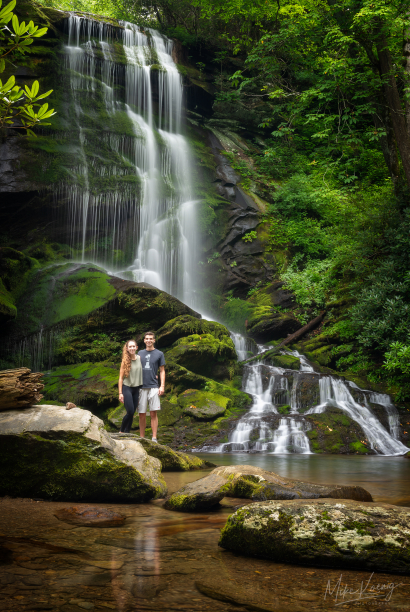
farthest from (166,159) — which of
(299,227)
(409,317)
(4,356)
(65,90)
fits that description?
(409,317)

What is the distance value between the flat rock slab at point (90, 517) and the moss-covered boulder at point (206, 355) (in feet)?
29.5

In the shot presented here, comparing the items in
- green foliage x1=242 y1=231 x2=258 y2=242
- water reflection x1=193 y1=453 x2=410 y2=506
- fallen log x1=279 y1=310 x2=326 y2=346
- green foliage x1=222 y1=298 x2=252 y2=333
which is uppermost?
green foliage x1=242 y1=231 x2=258 y2=242

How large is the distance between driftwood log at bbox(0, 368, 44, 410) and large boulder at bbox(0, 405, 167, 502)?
0.84 feet

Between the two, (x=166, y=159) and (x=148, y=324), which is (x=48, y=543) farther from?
(x=166, y=159)

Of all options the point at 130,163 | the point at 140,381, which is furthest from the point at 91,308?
the point at 130,163

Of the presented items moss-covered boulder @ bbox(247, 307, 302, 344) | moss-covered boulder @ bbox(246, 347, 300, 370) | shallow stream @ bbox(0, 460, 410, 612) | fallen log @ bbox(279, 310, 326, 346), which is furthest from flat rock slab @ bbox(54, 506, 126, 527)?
moss-covered boulder @ bbox(247, 307, 302, 344)

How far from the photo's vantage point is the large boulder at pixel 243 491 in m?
4.62

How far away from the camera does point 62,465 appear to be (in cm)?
486

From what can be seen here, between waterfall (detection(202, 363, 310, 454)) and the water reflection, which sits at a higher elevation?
waterfall (detection(202, 363, 310, 454))

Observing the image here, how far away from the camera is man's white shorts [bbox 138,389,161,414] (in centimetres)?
766

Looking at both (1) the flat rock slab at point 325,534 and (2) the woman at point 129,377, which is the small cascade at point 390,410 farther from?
(1) the flat rock slab at point 325,534

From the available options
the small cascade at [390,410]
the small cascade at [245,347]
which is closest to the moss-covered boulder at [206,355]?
the small cascade at [245,347]

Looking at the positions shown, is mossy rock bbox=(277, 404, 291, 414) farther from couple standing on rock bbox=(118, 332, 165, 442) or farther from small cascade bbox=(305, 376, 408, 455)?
couple standing on rock bbox=(118, 332, 165, 442)

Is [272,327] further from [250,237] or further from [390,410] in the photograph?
[390,410]
